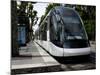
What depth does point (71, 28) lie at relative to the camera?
3.45 m

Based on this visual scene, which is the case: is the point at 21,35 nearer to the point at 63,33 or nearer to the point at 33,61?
the point at 33,61

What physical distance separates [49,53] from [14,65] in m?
0.58

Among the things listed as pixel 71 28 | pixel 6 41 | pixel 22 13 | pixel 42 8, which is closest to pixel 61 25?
pixel 71 28

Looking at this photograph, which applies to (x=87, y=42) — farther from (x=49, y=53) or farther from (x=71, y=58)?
(x=49, y=53)

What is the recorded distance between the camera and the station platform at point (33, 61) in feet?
10.7

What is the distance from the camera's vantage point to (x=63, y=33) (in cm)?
345

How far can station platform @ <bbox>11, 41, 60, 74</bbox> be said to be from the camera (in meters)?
3.28

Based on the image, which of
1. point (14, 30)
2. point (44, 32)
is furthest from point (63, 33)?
point (14, 30)

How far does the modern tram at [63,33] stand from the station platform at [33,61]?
5.0 inches

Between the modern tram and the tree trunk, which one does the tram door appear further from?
the modern tram

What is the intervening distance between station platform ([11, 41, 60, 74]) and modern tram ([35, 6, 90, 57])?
128mm

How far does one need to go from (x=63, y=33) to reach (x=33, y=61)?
655 millimetres

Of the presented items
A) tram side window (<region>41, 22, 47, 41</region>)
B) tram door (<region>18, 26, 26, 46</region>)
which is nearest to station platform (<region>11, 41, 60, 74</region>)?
tram door (<region>18, 26, 26, 46</region>)

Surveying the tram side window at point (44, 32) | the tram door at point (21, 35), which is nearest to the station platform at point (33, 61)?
the tram door at point (21, 35)
